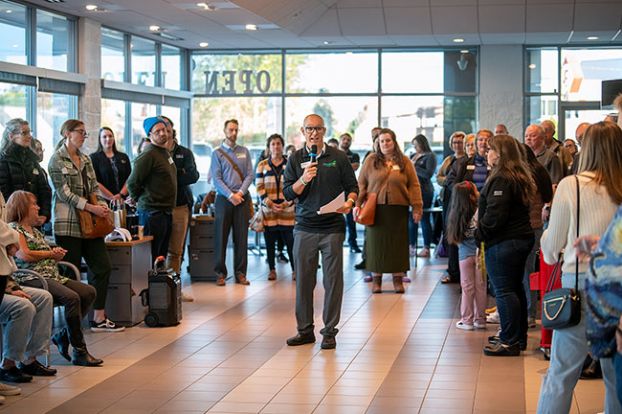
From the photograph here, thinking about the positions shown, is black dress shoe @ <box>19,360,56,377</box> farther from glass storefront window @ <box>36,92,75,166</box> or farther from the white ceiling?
the white ceiling

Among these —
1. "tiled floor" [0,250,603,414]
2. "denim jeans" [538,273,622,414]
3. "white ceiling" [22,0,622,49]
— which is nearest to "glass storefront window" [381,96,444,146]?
"white ceiling" [22,0,622,49]

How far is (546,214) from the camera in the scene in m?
8.23

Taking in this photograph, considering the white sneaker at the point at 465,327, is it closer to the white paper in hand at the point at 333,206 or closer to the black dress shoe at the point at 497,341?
the black dress shoe at the point at 497,341

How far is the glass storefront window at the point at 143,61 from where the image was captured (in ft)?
49.1

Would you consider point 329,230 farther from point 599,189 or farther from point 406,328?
point 599,189

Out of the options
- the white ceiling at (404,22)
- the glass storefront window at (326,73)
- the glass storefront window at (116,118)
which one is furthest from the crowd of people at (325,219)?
the glass storefront window at (326,73)

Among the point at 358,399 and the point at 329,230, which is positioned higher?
the point at 329,230

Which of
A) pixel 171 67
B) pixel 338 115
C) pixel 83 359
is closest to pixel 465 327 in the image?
pixel 83 359

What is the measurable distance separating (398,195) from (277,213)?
217 cm

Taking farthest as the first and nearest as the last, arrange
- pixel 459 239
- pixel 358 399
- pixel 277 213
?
pixel 277 213
pixel 459 239
pixel 358 399

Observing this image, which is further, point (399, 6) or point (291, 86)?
point (291, 86)

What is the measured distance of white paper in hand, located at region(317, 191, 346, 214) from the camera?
7734 millimetres

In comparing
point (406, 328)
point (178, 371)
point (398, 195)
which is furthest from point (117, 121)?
point (178, 371)

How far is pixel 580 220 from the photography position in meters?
4.75
